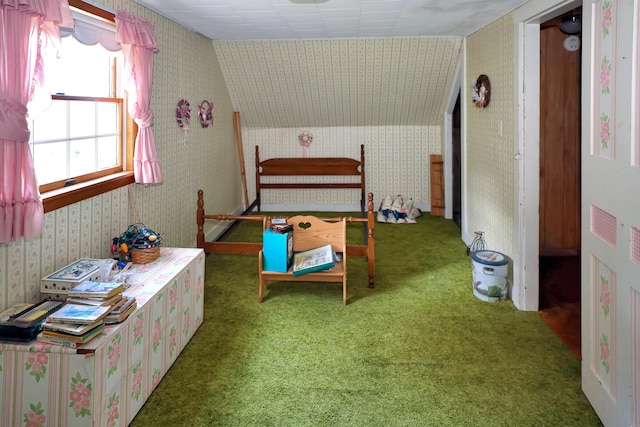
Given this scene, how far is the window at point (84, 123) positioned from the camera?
265 cm

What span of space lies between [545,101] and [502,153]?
1169 millimetres

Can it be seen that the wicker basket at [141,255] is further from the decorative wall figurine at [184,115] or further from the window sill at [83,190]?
the decorative wall figurine at [184,115]

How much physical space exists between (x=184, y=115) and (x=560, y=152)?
11.4ft

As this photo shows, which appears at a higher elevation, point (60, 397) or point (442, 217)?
point (442, 217)

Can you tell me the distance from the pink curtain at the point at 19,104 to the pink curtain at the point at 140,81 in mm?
A: 939

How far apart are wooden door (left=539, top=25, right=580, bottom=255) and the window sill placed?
3.63 meters

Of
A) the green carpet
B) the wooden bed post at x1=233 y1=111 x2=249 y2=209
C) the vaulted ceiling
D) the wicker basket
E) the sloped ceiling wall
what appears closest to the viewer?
the green carpet

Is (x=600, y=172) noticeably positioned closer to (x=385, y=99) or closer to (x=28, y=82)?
(x=28, y=82)

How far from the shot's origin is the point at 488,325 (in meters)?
3.21

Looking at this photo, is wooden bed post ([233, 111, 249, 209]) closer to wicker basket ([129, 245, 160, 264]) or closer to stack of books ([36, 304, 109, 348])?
wicker basket ([129, 245, 160, 264])

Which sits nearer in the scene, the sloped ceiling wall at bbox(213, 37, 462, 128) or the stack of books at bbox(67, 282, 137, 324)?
the stack of books at bbox(67, 282, 137, 324)

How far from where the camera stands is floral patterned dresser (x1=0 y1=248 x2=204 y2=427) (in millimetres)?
1919

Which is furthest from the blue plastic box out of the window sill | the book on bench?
the window sill

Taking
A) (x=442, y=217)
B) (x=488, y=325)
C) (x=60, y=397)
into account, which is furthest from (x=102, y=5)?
(x=442, y=217)
